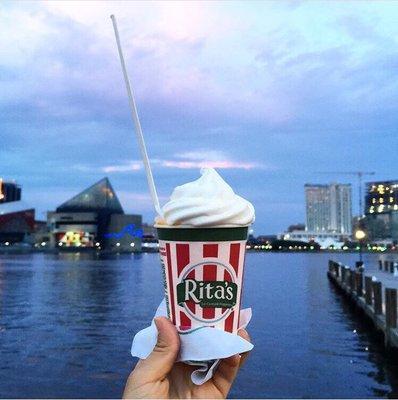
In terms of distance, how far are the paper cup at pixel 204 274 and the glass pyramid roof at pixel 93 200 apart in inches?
5903

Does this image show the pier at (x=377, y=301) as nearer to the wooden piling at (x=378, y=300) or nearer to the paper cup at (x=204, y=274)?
the wooden piling at (x=378, y=300)

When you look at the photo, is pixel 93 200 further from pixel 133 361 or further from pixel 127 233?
pixel 133 361

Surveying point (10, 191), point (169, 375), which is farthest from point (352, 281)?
point (10, 191)

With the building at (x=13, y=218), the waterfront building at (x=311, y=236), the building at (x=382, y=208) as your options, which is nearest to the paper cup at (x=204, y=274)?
the building at (x=382, y=208)

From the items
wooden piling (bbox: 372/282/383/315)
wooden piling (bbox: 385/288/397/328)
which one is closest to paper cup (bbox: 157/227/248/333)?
wooden piling (bbox: 385/288/397/328)

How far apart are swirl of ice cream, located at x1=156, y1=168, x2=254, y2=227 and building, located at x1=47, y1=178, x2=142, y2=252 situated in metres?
148

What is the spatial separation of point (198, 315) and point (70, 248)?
5953 inches

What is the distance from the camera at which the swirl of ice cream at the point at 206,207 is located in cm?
193

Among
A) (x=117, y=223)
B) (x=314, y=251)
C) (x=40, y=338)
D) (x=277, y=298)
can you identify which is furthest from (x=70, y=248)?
(x=40, y=338)

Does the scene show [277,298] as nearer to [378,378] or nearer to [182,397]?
[378,378]

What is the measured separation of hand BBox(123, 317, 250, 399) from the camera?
1.86m

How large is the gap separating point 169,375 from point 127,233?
15062 centimetres

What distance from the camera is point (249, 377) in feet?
40.4

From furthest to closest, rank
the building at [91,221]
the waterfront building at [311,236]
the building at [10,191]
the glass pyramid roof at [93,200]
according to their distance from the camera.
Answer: the waterfront building at [311,236] < the glass pyramid roof at [93,200] < the building at [91,221] < the building at [10,191]
